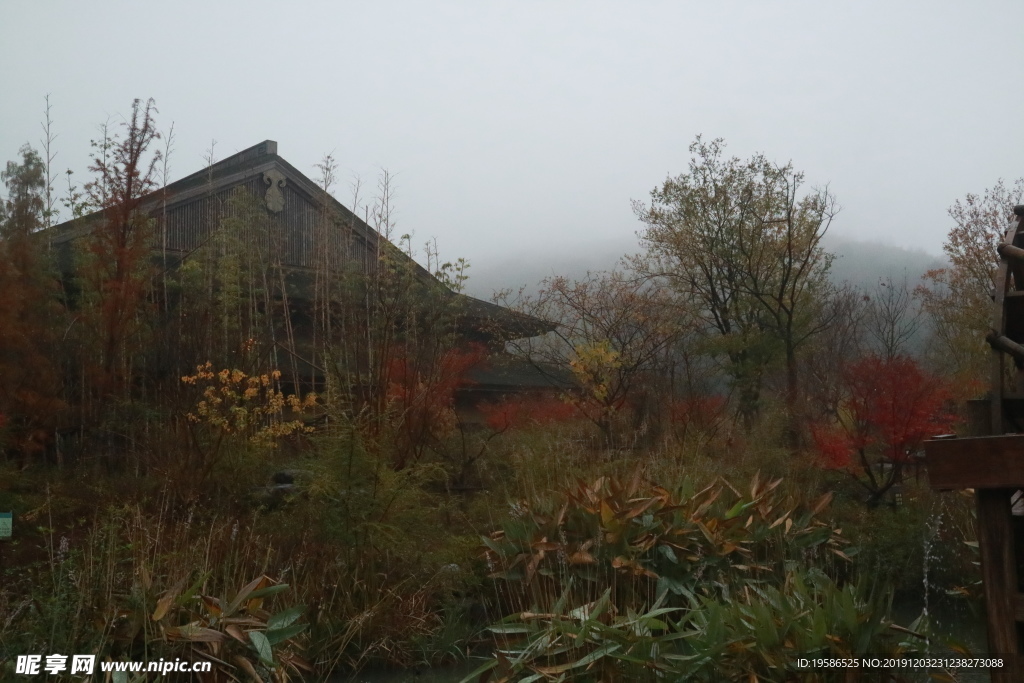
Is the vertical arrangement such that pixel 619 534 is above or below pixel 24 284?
below

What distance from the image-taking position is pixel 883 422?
29.0ft

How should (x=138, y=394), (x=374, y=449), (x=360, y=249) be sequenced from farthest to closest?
1. (x=360, y=249)
2. (x=138, y=394)
3. (x=374, y=449)

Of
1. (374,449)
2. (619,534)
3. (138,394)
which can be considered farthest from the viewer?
(138,394)

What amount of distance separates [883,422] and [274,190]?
432 inches

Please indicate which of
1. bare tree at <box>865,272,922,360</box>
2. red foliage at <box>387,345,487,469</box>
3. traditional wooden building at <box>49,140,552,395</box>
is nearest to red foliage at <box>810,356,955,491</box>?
red foliage at <box>387,345,487,469</box>

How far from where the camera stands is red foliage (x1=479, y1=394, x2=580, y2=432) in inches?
504

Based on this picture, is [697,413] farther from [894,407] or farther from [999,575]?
[999,575]

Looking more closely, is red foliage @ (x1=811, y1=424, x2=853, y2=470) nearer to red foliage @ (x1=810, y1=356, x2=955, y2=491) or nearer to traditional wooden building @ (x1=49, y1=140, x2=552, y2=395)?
red foliage @ (x1=810, y1=356, x2=955, y2=491)

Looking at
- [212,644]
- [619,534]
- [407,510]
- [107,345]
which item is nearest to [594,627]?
[619,534]

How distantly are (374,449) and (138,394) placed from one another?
4.28 metres

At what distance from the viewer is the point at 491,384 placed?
16797 millimetres

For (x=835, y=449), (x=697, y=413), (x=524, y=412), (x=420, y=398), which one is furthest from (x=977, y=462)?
(x=524, y=412)

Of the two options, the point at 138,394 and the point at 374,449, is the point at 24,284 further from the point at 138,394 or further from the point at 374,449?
the point at 374,449

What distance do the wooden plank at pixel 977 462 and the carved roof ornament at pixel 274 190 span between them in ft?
45.0
